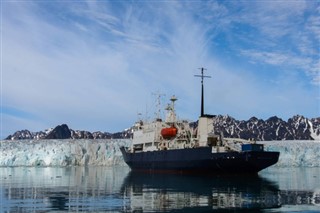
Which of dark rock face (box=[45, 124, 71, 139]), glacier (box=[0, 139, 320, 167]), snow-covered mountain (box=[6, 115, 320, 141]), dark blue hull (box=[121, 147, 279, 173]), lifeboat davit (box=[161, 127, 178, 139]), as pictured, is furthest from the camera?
dark rock face (box=[45, 124, 71, 139])

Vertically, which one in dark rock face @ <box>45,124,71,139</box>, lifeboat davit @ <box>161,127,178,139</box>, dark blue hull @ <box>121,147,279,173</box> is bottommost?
dark blue hull @ <box>121,147,279,173</box>

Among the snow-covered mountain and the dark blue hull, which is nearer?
the dark blue hull

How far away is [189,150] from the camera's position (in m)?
36.8

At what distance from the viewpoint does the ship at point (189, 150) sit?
34.8m

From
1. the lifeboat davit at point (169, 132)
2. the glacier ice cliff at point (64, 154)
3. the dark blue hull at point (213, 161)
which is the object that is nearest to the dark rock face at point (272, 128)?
the glacier ice cliff at point (64, 154)

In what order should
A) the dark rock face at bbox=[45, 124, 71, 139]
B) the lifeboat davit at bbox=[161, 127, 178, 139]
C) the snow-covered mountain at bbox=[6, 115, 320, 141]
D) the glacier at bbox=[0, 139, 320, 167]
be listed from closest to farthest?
the lifeboat davit at bbox=[161, 127, 178, 139], the glacier at bbox=[0, 139, 320, 167], the snow-covered mountain at bbox=[6, 115, 320, 141], the dark rock face at bbox=[45, 124, 71, 139]

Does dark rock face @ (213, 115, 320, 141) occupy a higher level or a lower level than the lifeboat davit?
higher

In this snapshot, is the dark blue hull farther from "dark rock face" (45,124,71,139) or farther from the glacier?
"dark rock face" (45,124,71,139)

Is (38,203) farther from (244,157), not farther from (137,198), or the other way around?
(244,157)

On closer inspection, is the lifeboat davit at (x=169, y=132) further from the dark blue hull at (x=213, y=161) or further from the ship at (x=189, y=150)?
the dark blue hull at (x=213, y=161)

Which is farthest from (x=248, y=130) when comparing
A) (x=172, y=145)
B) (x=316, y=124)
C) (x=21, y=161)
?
(x=172, y=145)

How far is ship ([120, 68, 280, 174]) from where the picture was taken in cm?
3478

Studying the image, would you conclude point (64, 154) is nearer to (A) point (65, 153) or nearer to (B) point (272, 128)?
(A) point (65, 153)

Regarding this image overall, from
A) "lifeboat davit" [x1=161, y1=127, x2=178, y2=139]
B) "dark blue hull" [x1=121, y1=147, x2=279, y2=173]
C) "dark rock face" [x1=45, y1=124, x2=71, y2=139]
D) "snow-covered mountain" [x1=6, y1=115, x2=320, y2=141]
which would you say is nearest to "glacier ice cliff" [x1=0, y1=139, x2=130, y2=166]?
"lifeboat davit" [x1=161, y1=127, x2=178, y2=139]
